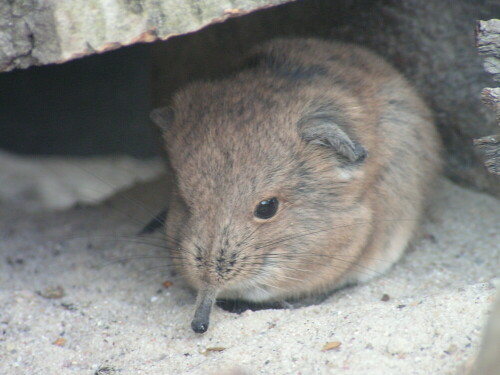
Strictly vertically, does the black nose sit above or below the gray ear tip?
below

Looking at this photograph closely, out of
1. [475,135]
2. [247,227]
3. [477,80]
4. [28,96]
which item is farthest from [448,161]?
[28,96]

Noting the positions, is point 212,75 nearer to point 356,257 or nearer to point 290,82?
point 290,82

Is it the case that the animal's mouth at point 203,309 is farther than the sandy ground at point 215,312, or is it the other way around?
the animal's mouth at point 203,309

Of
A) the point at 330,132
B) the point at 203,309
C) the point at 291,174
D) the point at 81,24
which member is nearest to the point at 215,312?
the point at 203,309

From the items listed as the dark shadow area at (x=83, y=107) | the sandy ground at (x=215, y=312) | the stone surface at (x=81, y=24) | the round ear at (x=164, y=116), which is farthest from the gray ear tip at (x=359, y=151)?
the dark shadow area at (x=83, y=107)

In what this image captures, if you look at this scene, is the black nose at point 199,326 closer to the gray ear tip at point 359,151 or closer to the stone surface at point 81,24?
the gray ear tip at point 359,151

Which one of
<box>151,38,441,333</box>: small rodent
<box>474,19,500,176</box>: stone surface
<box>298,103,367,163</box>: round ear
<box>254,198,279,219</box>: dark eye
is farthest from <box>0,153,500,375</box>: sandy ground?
<box>298,103,367,163</box>: round ear

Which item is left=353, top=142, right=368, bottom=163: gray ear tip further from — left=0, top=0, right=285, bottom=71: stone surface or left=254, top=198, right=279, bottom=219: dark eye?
left=0, top=0, right=285, bottom=71: stone surface
